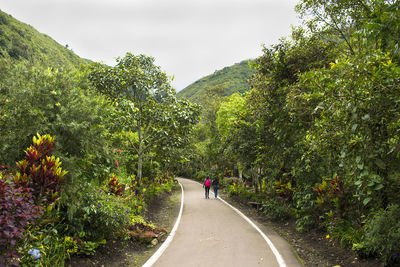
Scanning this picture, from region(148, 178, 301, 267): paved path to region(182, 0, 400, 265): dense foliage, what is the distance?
1.69 metres

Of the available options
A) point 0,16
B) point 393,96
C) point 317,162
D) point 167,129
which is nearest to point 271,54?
point 317,162

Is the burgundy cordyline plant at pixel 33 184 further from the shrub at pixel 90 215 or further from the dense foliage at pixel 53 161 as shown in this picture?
the shrub at pixel 90 215

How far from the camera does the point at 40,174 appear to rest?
426 centimetres

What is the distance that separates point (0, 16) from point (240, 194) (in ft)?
221

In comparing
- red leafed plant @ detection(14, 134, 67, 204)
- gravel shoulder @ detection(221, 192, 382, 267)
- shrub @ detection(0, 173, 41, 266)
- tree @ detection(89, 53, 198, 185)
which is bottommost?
gravel shoulder @ detection(221, 192, 382, 267)

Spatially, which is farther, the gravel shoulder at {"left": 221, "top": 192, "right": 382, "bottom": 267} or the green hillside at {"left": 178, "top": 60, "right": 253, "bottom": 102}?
the green hillside at {"left": 178, "top": 60, "right": 253, "bottom": 102}

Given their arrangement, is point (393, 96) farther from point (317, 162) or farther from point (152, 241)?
point (152, 241)

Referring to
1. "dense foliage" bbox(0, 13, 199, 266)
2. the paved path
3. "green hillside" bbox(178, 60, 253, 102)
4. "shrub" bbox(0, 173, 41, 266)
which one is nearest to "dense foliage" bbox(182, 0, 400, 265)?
the paved path

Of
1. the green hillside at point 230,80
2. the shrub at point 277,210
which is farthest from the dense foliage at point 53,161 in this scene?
the green hillside at point 230,80

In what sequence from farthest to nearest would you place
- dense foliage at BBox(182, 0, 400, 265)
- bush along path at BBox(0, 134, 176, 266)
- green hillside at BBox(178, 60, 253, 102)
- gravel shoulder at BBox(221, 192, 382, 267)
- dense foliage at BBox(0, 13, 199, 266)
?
green hillside at BBox(178, 60, 253, 102) → gravel shoulder at BBox(221, 192, 382, 267) → dense foliage at BBox(0, 13, 199, 266) → dense foliage at BBox(182, 0, 400, 265) → bush along path at BBox(0, 134, 176, 266)

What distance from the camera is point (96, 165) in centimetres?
582

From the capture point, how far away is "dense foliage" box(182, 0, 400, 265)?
3.54 m

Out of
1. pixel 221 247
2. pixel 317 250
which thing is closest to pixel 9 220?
pixel 221 247

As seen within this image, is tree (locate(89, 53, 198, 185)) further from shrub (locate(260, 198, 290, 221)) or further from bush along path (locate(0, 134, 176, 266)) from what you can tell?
shrub (locate(260, 198, 290, 221))
